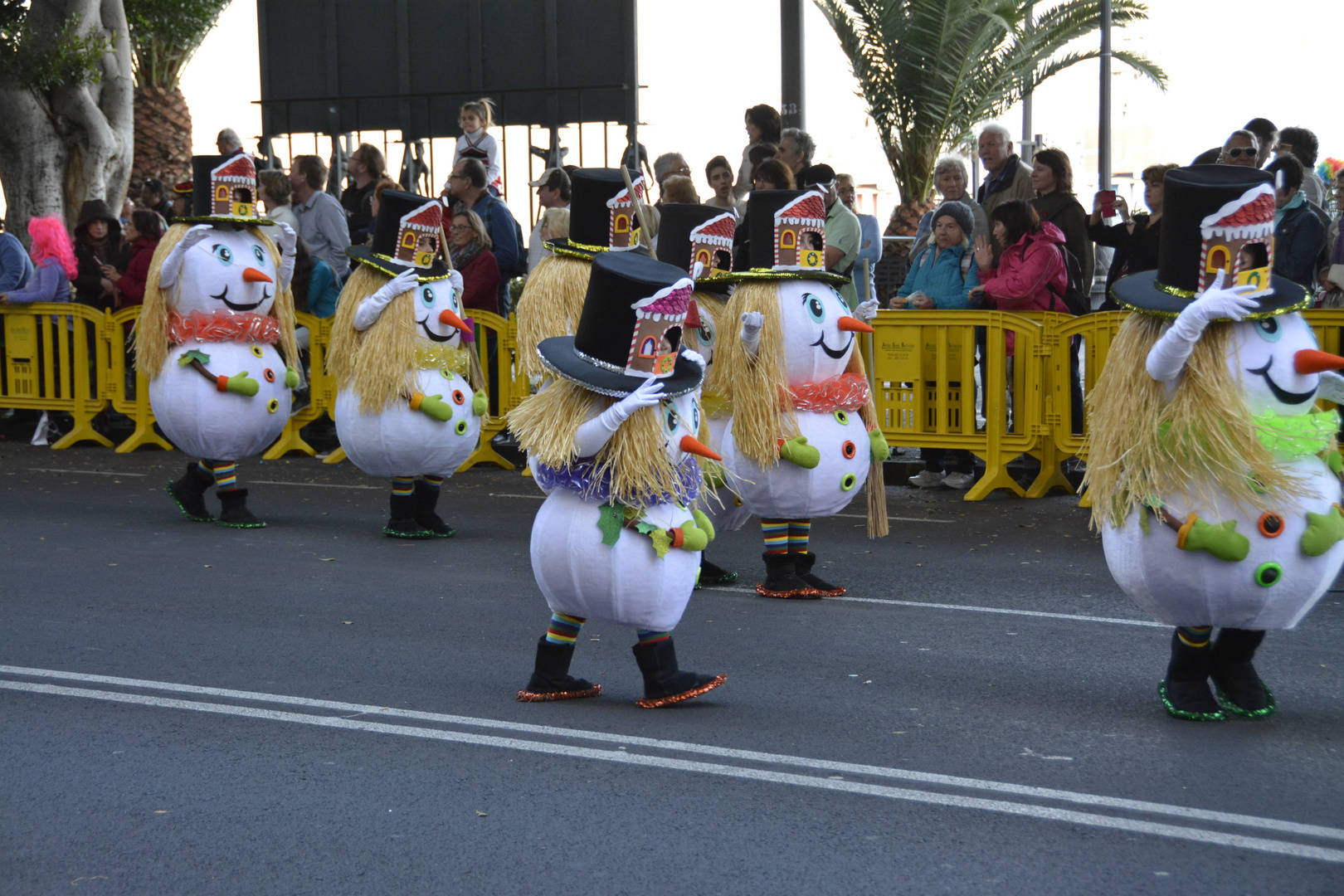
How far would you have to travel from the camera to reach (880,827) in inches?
162

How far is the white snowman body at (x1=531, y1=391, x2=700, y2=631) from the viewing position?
16.5ft

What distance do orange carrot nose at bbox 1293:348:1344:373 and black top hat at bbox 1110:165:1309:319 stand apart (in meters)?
0.15

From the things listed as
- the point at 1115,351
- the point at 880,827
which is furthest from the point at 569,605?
the point at 1115,351

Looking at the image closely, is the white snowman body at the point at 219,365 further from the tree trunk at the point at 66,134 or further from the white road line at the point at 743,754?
the tree trunk at the point at 66,134

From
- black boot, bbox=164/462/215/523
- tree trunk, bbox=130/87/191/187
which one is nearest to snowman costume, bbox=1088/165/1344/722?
black boot, bbox=164/462/215/523

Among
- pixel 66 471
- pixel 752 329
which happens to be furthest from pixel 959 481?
pixel 66 471

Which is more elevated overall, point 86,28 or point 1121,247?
point 86,28

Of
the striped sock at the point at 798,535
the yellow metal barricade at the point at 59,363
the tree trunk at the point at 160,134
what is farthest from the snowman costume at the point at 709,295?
the tree trunk at the point at 160,134

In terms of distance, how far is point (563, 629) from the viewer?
5305 millimetres

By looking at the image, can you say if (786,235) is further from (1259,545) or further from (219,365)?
(219,365)

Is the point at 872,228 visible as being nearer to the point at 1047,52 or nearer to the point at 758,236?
the point at 758,236

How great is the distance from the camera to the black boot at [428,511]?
8664 mm

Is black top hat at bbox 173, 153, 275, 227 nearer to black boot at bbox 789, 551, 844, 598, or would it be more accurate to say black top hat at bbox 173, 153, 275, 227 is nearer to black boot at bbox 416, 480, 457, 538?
black boot at bbox 416, 480, 457, 538

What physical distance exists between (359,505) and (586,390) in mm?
5160
